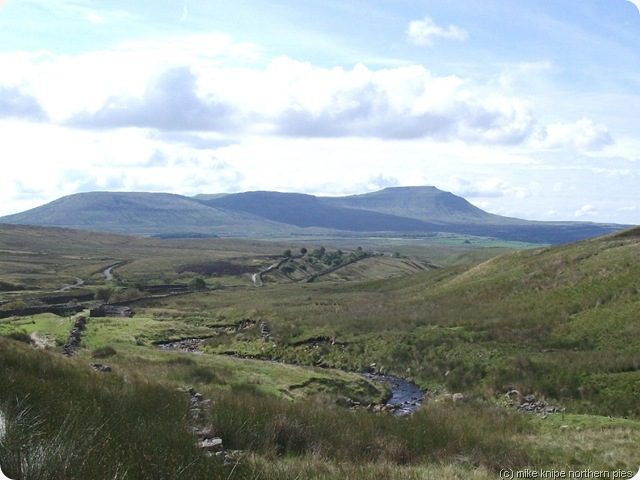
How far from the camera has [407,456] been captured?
A: 14172mm

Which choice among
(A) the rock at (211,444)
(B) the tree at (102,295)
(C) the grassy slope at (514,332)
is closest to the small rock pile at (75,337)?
(C) the grassy slope at (514,332)

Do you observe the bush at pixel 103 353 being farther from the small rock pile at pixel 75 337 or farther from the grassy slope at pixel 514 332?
the grassy slope at pixel 514 332

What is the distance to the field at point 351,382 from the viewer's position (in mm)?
10789

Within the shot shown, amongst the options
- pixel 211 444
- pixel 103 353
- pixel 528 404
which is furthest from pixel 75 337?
pixel 211 444

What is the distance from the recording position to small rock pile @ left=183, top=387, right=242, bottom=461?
11289 millimetres

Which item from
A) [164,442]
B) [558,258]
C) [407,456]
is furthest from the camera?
[558,258]

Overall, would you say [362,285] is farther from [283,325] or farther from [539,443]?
[539,443]

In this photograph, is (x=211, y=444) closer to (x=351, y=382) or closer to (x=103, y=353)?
(x=351, y=382)

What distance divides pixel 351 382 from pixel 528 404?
10.5 metres

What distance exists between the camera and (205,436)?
1323 cm

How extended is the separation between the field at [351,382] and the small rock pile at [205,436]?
0.13 m

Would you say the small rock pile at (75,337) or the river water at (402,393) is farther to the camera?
the small rock pile at (75,337)

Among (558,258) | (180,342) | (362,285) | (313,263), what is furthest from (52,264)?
(558,258)

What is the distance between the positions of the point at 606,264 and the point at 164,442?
47.7 m
